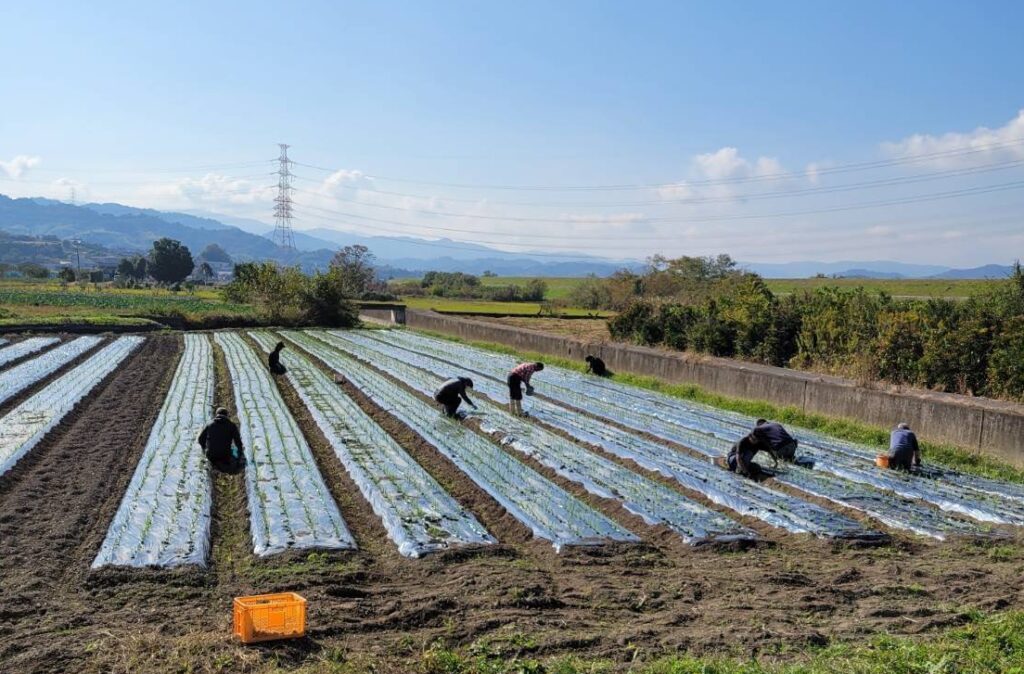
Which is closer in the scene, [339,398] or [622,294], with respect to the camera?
[339,398]

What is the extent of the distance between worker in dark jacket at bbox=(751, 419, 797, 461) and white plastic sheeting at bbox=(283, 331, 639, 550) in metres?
3.00

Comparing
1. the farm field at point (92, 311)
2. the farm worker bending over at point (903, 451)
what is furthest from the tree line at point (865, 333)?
the farm field at point (92, 311)

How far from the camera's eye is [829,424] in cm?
1612

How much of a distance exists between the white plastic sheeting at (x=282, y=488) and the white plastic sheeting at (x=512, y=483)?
6.37 ft

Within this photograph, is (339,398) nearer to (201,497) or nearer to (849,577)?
(201,497)

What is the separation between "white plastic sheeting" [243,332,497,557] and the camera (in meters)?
8.59

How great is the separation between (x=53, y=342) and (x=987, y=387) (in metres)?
29.1

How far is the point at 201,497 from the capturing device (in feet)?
32.5

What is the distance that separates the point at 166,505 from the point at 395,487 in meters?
2.59

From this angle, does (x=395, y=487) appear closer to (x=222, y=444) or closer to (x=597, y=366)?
(x=222, y=444)

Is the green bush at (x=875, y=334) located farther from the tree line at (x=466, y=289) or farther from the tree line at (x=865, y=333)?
the tree line at (x=466, y=289)

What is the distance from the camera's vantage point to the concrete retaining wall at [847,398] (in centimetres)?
1303

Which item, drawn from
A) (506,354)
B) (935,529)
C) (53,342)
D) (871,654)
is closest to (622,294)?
(506,354)

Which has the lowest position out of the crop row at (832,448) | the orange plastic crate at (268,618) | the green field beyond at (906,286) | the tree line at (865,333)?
the crop row at (832,448)
